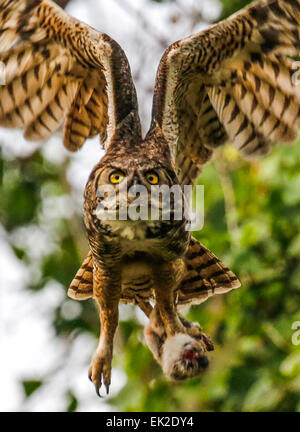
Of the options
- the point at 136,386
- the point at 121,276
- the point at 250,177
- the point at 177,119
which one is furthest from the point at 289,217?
the point at 121,276

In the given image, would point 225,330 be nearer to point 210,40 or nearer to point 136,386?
point 136,386

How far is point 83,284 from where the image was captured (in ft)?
13.4

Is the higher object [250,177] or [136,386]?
[250,177]

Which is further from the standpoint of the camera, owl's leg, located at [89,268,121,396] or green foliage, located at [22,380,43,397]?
green foliage, located at [22,380,43,397]

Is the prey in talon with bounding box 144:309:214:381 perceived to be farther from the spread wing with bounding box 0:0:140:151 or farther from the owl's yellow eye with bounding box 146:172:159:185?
the spread wing with bounding box 0:0:140:151

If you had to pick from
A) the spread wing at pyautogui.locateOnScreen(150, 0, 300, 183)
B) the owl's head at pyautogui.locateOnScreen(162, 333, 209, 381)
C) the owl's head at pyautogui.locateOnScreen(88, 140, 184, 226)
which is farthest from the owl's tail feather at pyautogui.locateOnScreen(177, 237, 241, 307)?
the owl's head at pyautogui.locateOnScreen(88, 140, 184, 226)

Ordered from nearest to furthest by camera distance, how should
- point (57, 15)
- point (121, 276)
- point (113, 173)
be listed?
point (113, 173)
point (121, 276)
point (57, 15)

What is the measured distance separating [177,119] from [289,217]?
7.39 ft

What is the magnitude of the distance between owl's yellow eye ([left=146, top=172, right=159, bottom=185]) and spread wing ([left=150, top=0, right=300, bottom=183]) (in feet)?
1.27

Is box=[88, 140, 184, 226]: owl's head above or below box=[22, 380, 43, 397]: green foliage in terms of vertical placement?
above

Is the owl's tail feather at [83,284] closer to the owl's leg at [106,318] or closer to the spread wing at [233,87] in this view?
the owl's leg at [106,318]

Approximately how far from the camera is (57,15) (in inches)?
157

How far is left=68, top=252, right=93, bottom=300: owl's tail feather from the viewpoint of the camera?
4070mm

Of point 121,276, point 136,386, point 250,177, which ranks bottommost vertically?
point 136,386
